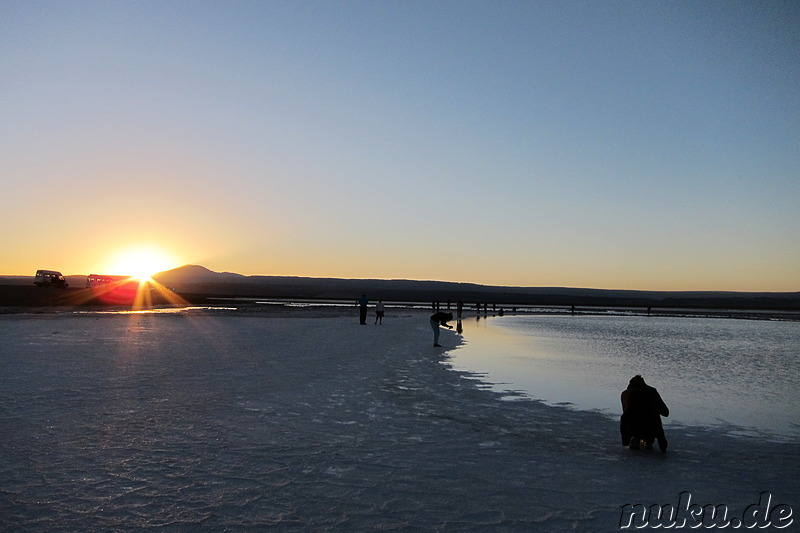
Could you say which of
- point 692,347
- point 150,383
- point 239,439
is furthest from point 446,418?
point 692,347

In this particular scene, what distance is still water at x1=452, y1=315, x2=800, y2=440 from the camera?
11.8m

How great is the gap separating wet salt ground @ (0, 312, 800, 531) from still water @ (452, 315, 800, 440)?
56.4 inches

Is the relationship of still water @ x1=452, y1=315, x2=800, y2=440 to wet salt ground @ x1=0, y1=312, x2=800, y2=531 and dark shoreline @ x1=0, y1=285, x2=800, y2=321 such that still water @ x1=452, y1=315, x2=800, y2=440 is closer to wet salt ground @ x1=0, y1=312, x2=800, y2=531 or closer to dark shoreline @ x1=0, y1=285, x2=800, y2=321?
wet salt ground @ x1=0, y1=312, x2=800, y2=531

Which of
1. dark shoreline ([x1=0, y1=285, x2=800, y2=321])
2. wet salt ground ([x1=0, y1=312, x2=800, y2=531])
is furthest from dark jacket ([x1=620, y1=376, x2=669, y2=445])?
Result: dark shoreline ([x1=0, y1=285, x2=800, y2=321])

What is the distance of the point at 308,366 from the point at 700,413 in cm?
996

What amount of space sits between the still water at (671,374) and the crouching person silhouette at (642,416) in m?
2.51

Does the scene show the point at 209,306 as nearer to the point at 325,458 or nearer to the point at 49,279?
the point at 49,279

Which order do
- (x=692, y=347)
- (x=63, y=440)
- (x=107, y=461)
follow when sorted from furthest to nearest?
(x=692, y=347), (x=63, y=440), (x=107, y=461)

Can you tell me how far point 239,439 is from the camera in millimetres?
8750

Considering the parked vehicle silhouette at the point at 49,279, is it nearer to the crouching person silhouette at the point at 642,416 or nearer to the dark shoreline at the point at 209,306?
the dark shoreline at the point at 209,306

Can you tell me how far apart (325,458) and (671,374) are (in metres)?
13.2

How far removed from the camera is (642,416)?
8.66 m

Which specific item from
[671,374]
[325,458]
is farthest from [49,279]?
[325,458]

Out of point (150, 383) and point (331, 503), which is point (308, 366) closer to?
point (150, 383)
